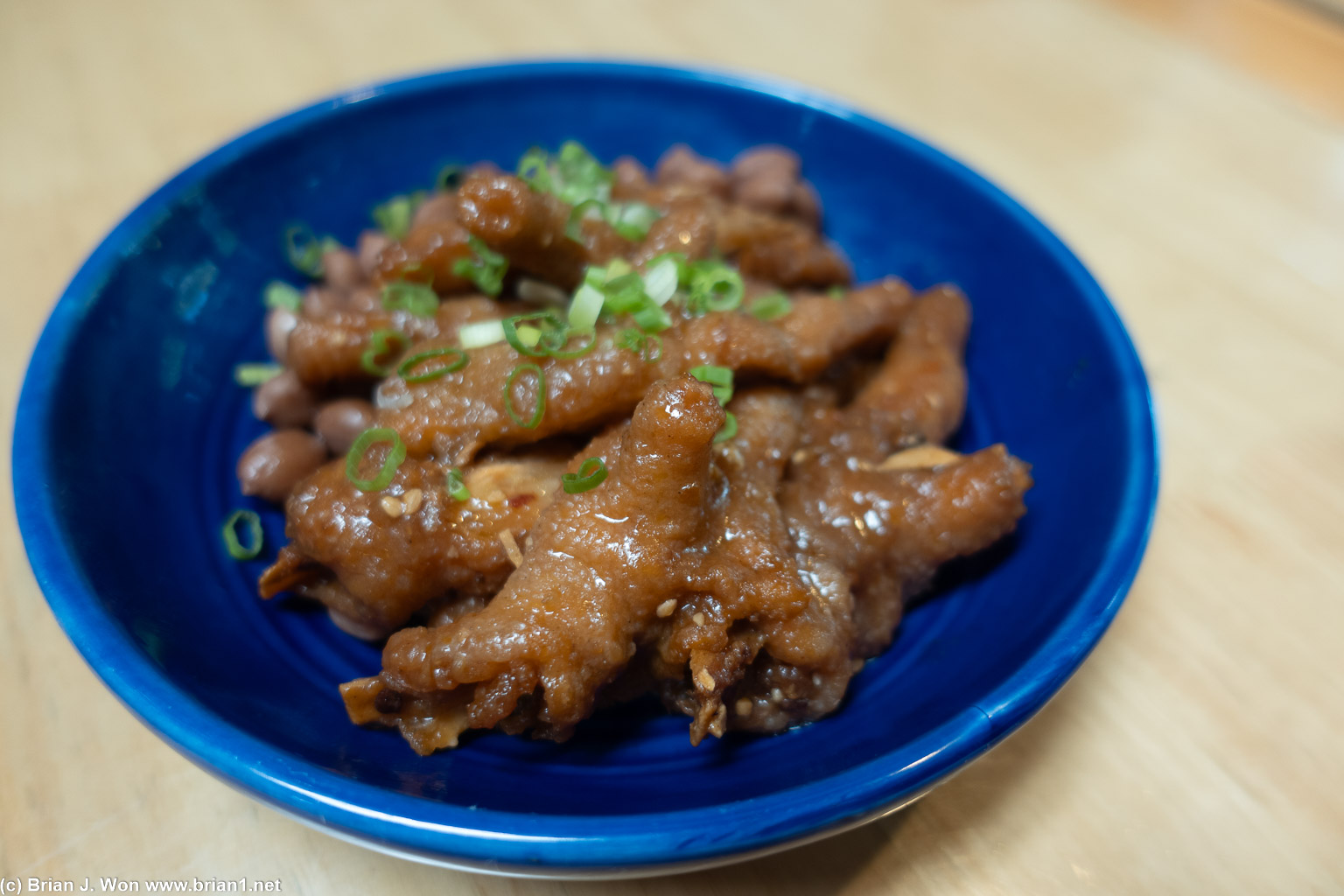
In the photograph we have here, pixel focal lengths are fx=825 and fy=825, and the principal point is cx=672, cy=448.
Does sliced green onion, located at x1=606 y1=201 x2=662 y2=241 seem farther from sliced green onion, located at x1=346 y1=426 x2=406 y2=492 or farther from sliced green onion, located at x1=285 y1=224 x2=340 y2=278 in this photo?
sliced green onion, located at x1=285 y1=224 x2=340 y2=278

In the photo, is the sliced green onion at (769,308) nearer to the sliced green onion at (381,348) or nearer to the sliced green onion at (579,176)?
the sliced green onion at (579,176)

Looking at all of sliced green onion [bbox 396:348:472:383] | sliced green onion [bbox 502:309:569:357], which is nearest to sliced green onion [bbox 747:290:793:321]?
sliced green onion [bbox 502:309:569:357]

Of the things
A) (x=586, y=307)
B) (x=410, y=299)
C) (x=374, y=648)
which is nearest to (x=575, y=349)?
(x=586, y=307)

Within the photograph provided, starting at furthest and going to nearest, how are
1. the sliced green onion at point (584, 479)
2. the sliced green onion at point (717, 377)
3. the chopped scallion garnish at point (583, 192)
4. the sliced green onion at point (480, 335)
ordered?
the chopped scallion garnish at point (583, 192) < the sliced green onion at point (480, 335) < the sliced green onion at point (717, 377) < the sliced green onion at point (584, 479)

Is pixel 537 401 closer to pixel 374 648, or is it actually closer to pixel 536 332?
pixel 536 332

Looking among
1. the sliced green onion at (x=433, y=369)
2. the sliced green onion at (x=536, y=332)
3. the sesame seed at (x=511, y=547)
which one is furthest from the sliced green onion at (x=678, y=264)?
the sesame seed at (x=511, y=547)
